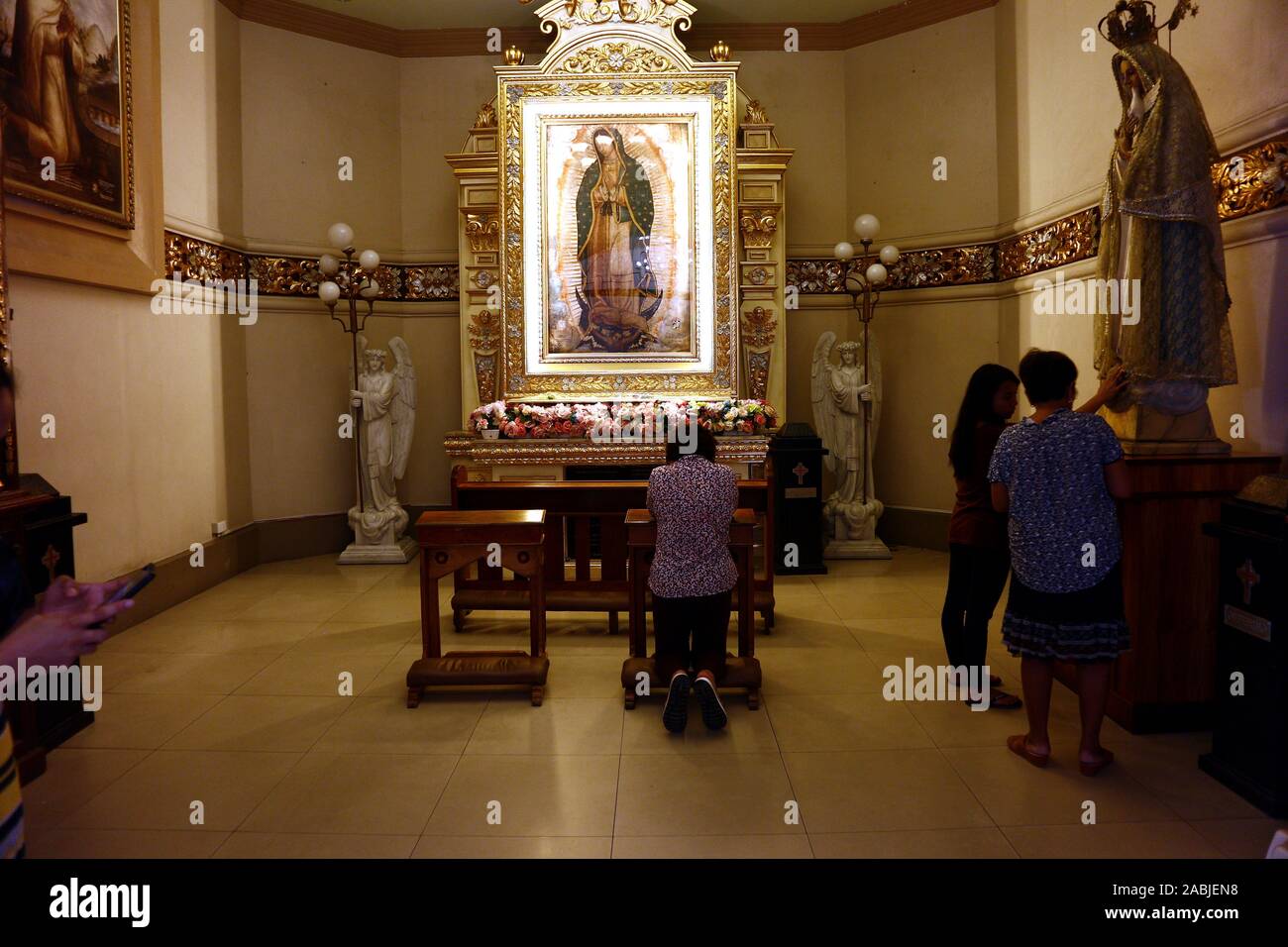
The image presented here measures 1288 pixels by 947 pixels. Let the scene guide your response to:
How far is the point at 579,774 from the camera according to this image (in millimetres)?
3730

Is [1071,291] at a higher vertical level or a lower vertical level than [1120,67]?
lower

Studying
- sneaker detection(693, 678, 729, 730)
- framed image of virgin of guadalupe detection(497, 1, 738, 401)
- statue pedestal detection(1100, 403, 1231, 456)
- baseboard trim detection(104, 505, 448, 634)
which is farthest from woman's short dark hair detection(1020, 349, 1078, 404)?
baseboard trim detection(104, 505, 448, 634)

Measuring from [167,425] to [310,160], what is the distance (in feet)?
10.4

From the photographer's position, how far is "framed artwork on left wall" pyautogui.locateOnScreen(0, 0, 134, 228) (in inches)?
193

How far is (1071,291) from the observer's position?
676 centimetres

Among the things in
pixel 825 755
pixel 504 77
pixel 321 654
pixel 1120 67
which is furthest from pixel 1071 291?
pixel 321 654

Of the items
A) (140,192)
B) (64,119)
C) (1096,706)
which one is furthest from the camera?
(140,192)

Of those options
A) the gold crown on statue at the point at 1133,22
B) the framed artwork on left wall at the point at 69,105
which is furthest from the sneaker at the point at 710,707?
the framed artwork on left wall at the point at 69,105

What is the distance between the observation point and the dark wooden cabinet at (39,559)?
12.5 feet

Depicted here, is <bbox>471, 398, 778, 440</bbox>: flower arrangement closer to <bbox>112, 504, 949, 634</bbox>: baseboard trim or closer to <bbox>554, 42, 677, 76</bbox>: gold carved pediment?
<bbox>112, 504, 949, 634</bbox>: baseboard trim

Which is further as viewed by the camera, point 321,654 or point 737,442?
point 737,442

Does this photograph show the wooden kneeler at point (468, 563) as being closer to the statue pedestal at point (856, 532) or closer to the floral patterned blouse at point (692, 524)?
the floral patterned blouse at point (692, 524)

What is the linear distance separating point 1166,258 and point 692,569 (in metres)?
2.56

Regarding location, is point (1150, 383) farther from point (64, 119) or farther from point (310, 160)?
point (310, 160)
